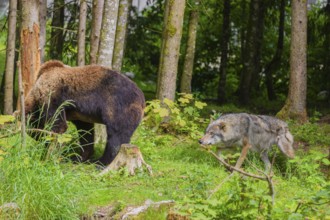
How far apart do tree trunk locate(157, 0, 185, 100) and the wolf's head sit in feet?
11.4

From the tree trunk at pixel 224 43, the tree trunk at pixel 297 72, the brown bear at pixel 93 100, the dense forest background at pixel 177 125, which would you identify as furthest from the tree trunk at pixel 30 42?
the tree trunk at pixel 224 43

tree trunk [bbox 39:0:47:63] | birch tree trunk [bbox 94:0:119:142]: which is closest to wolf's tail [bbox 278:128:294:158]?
birch tree trunk [bbox 94:0:119:142]

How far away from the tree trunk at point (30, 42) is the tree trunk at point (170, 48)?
3202 mm

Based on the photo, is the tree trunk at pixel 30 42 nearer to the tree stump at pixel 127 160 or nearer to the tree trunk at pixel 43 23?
the tree stump at pixel 127 160

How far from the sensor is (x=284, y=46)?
24.2 metres

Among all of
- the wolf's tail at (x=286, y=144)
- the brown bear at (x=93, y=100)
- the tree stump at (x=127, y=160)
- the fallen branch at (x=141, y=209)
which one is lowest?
the fallen branch at (x=141, y=209)

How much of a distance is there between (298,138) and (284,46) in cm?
1036

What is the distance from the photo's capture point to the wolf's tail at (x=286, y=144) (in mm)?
11281

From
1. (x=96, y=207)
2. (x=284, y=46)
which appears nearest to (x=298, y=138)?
(x=96, y=207)

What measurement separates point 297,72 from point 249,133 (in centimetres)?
549

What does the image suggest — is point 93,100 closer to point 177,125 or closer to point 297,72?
point 177,125

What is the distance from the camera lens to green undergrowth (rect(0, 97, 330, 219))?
22.3 ft

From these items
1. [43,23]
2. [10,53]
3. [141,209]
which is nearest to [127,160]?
[141,209]

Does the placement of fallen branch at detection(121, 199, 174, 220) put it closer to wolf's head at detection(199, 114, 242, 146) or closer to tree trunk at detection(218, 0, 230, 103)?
wolf's head at detection(199, 114, 242, 146)
